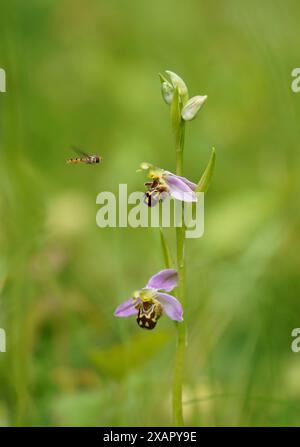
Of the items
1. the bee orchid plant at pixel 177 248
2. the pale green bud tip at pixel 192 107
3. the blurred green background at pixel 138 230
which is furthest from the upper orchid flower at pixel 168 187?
the blurred green background at pixel 138 230

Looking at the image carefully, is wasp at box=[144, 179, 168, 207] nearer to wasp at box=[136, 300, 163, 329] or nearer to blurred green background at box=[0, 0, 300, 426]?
wasp at box=[136, 300, 163, 329]

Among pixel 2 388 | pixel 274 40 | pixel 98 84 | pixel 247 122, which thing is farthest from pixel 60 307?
pixel 98 84

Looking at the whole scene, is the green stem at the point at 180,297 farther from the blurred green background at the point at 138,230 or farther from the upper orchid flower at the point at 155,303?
the blurred green background at the point at 138,230

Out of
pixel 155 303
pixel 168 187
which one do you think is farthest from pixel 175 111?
pixel 155 303

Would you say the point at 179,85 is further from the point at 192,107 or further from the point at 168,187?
the point at 168,187

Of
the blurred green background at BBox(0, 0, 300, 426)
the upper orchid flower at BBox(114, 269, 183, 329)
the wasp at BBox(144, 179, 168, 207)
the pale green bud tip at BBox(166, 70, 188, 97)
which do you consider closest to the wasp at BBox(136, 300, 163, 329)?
the upper orchid flower at BBox(114, 269, 183, 329)

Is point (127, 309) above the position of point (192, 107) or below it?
below
